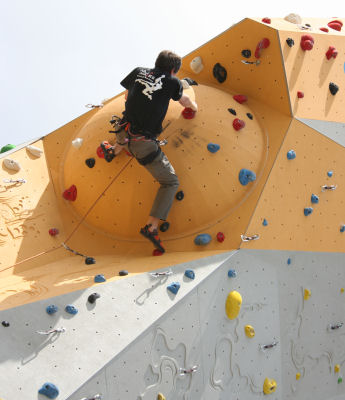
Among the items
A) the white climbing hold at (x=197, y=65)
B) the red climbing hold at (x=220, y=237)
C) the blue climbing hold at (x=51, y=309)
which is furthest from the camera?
the white climbing hold at (x=197, y=65)

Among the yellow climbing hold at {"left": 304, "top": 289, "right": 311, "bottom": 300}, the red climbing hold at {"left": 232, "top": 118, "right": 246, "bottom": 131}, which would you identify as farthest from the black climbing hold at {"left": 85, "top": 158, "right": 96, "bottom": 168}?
the yellow climbing hold at {"left": 304, "top": 289, "right": 311, "bottom": 300}

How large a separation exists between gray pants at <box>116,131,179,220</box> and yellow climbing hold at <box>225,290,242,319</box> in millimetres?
959

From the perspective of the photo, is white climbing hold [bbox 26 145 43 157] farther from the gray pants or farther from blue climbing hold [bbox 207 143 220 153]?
blue climbing hold [bbox 207 143 220 153]

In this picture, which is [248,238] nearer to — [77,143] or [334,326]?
[334,326]

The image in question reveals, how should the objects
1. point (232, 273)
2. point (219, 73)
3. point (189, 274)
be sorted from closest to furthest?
point (189, 274) → point (232, 273) → point (219, 73)

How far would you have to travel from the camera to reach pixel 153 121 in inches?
172

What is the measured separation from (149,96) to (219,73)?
5.85ft

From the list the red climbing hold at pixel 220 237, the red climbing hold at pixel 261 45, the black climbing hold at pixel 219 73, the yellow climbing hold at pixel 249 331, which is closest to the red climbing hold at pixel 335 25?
the red climbing hold at pixel 261 45

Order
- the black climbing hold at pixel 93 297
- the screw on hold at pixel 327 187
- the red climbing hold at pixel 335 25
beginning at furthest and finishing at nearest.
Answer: the red climbing hold at pixel 335 25, the screw on hold at pixel 327 187, the black climbing hold at pixel 93 297

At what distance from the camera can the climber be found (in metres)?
4.24

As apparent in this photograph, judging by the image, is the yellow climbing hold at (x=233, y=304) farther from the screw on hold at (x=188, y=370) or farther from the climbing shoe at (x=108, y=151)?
the climbing shoe at (x=108, y=151)

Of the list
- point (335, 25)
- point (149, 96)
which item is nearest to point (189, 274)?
point (149, 96)

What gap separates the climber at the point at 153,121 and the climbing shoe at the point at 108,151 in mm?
130

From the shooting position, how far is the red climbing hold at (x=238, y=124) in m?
5.00
